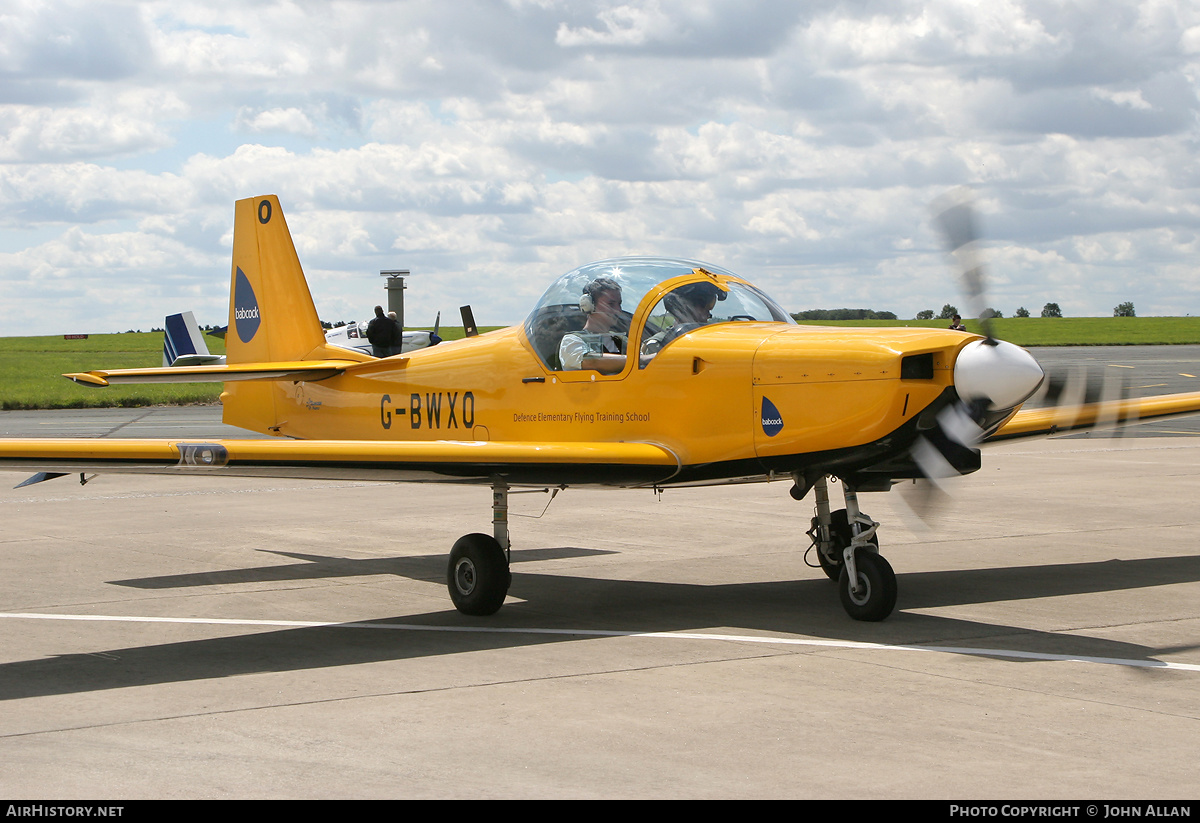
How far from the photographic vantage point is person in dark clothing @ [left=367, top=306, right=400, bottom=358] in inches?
846

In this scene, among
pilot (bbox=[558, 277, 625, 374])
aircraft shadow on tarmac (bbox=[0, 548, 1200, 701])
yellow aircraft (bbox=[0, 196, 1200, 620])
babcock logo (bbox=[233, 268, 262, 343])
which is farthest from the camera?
babcock logo (bbox=[233, 268, 262, 343])

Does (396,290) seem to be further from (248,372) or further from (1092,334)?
(1092,334)

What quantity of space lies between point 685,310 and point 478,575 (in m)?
2.45

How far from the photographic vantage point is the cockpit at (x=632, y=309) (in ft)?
29.1

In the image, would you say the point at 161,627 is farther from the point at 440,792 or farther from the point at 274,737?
the point at 440,792

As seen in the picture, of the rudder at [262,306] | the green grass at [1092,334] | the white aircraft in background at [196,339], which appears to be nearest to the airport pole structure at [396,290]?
the white aircraft in background at [196,339]

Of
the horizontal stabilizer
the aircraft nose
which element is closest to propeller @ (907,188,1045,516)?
the aircraft nose

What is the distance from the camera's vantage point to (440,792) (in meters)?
4.76

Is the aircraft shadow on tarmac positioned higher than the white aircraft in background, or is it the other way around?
the white aircraft in background

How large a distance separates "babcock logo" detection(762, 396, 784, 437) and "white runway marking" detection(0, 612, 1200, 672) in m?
1.37

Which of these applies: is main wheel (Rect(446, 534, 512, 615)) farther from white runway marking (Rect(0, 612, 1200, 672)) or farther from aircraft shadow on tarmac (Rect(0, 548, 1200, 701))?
white runway marking (Rect(0, 612, 1200, 672))

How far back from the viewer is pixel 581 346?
9.27 m

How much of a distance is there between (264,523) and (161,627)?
225 inches

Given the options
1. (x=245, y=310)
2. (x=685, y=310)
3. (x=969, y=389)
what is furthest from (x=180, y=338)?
(x=969, y=389)
